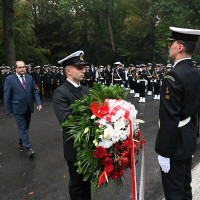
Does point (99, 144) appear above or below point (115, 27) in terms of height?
below

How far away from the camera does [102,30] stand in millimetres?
33094

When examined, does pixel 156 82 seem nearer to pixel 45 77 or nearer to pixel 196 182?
pixel 45 77

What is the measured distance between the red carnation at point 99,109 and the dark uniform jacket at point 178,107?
1.90 feet

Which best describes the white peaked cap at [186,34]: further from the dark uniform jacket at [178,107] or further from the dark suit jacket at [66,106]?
the dark suit jacket at [66,106]

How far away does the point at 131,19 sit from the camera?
27.4 meters

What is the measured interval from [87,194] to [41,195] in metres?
1.04

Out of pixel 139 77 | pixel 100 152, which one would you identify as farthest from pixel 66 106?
pixel 139 77

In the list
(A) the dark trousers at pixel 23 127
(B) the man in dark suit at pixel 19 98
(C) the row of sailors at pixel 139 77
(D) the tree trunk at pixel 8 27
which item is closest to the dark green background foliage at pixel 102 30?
(D) the tree trunk at pixel 8 27

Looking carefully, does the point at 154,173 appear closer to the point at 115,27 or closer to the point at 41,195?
the point at 41,195

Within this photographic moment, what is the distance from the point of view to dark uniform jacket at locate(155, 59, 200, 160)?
83.7 inches

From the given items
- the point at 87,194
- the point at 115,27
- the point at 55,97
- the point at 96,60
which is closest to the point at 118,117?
the point at 55,97

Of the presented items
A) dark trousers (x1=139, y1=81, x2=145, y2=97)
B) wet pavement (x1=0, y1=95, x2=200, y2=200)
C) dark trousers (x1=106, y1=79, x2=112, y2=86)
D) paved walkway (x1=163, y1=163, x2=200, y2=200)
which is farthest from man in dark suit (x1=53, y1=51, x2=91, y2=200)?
dark trousers (x1=106, y1=79, x2=112, y2=86)

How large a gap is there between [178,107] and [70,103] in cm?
123

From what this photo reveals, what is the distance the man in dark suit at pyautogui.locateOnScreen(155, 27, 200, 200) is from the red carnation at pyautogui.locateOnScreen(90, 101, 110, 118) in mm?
581
